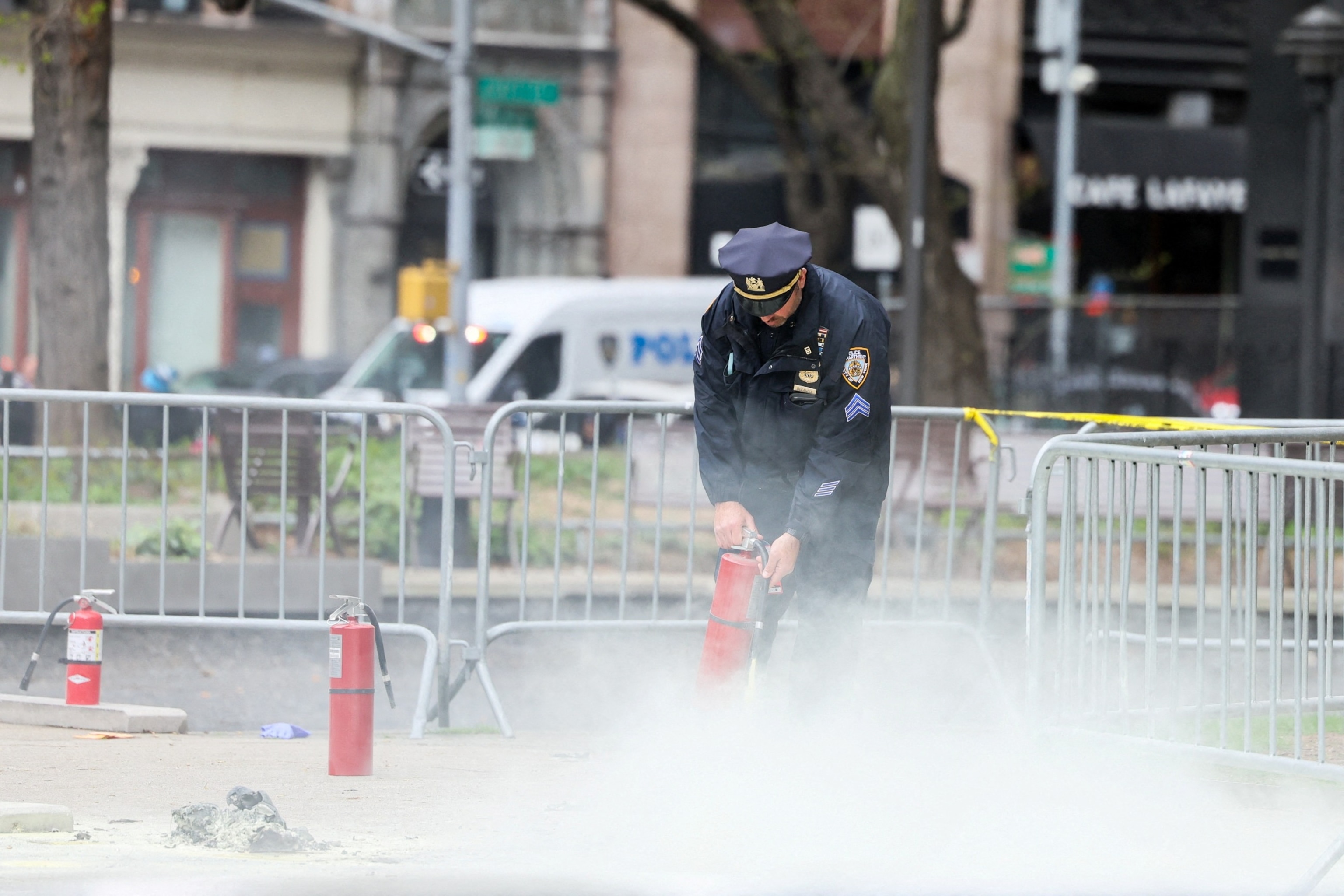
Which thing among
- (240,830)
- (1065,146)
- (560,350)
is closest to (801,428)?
(240,830)

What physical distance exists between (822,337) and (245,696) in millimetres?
3788

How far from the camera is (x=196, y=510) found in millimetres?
8820

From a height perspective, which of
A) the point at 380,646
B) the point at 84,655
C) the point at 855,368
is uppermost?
the point at 855,368

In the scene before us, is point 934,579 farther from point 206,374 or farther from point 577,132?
point 577,132

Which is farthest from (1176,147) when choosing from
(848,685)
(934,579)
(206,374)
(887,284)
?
(848,685)

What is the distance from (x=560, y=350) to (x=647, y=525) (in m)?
10.4

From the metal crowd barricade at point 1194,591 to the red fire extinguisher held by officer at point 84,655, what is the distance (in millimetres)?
3303

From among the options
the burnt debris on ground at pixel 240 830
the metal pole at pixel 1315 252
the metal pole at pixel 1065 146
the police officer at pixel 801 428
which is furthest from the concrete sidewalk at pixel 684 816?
the metal pole at pixel 1065 146

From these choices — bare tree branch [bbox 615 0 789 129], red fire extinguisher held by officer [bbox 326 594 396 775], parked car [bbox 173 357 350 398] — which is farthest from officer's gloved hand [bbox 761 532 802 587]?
parked car [bbox 173 357 350 398]

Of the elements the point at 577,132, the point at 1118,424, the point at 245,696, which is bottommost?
the point at 245,696

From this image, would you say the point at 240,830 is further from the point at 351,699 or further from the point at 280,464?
the point at 280,464

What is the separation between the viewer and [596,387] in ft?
64.4

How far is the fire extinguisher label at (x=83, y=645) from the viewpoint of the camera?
23.3 ft

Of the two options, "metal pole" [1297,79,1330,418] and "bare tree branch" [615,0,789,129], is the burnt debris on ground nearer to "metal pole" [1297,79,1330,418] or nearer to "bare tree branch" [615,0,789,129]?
"metal pole" [1297,79,1330,418]
